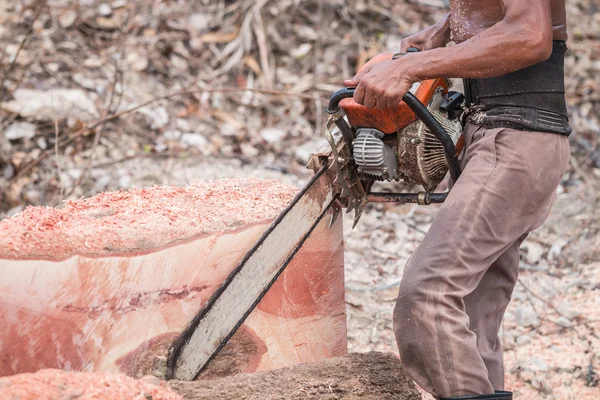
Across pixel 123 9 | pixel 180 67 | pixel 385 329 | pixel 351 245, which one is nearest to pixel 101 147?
pixel 180 67

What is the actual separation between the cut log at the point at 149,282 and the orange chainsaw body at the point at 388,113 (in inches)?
17.8

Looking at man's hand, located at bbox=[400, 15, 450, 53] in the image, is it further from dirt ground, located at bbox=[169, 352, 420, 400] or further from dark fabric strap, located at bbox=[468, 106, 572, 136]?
dirt ground, located at bbox=[169, 352, 420, 400]

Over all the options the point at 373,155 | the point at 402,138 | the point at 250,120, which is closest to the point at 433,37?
the point at 402,138

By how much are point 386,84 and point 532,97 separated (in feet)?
1.69

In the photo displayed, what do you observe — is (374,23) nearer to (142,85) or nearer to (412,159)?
(142,85)

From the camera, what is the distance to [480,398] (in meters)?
2.04

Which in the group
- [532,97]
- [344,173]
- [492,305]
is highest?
[532,97]

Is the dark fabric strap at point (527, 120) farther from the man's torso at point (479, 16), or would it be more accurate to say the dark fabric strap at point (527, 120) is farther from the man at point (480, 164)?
the man's torso at point (479, 16)

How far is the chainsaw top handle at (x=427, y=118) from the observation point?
84.8 inches

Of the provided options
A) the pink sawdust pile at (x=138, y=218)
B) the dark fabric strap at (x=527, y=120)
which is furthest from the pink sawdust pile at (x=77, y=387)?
the dark fabric strap at (x=527, y=120)

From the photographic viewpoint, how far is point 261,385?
218 cm

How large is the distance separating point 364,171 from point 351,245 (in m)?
2.36

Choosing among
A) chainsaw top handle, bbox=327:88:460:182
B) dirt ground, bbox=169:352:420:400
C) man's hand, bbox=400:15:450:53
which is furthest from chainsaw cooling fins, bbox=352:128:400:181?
dirt ground, bbox=169:352:420:400

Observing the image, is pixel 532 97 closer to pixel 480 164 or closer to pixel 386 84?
pixel 480 164
